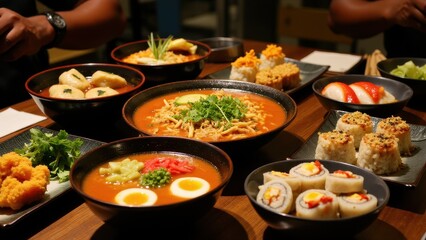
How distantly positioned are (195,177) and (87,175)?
321 mm

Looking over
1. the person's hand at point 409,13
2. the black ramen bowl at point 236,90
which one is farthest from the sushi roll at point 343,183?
the person's hand at point 409,13

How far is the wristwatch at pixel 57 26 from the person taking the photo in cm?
273

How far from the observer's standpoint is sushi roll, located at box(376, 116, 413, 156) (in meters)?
1.67

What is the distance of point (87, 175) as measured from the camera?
1399 mm

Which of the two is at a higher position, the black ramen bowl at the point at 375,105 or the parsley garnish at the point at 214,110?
the parsley garnish at the point at 214,110

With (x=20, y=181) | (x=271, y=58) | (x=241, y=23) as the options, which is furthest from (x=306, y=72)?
(x=241, y=23)

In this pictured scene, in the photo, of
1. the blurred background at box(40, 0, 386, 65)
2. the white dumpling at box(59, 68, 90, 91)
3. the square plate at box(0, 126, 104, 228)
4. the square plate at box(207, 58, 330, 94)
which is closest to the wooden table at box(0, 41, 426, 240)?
the square plate at box(0, 126, 104, 228)

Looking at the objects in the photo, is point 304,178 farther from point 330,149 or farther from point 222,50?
point 222,50

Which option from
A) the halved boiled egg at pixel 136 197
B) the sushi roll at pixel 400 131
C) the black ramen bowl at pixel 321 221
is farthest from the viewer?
the sushi roll at pixel 400 131

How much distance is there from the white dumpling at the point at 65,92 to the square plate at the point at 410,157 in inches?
38.4

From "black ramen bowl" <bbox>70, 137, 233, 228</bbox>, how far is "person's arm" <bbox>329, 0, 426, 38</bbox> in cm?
208

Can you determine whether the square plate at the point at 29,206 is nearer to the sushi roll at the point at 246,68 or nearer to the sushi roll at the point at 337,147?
the sushi roll at the point at 337,147

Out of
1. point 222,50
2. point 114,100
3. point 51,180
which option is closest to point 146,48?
point 222,50

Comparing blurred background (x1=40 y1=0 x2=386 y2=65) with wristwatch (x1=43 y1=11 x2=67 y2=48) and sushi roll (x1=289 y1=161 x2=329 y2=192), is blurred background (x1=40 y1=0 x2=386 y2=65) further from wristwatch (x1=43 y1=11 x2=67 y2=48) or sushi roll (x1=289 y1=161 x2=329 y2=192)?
sushi roll (x1=289 y1=161 x2=329 y2=192)
